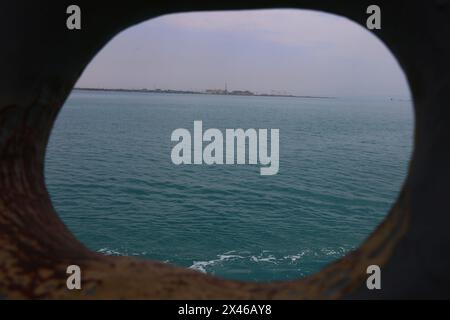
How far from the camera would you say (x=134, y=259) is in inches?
154

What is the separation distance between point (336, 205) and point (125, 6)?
36.4 m

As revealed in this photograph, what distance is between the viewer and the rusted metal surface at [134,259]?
2.59 m

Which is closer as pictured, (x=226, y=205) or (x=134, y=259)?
(x=134, y=259)

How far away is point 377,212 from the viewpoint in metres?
36.4

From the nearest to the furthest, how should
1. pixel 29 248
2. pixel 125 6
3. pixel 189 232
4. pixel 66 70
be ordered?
pixel 29 248 → pixel 125 6 → pixel 66 70 → pixel 189 232

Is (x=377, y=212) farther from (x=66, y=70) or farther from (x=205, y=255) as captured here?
(x=66, y=70)

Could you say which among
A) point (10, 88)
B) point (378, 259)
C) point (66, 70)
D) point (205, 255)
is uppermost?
point (66, 70)

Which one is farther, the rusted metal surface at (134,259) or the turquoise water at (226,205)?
the turquoise water at (226,205)

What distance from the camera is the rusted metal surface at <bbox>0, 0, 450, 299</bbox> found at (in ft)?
8.50

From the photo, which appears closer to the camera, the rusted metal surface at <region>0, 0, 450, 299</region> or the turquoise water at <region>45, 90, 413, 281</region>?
the rusted metal surface at <region>0, 0, 450, 299</region>

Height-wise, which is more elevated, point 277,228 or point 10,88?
point 10,88

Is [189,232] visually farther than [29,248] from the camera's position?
Yes
